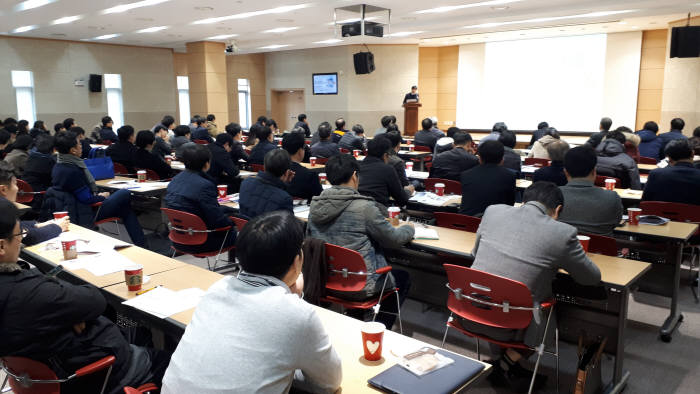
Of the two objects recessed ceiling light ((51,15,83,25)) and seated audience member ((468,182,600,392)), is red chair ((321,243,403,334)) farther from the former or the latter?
recessed ceiling light ((51,15,83,25))

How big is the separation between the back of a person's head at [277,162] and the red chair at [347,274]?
1258 millimetres

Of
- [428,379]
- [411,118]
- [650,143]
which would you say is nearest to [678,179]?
[428,379]

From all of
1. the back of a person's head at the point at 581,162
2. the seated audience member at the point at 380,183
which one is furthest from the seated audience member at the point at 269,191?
the back of a person's head at the point at 581,162

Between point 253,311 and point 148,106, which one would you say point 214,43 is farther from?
point 253,311

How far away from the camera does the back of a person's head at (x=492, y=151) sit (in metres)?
4.43

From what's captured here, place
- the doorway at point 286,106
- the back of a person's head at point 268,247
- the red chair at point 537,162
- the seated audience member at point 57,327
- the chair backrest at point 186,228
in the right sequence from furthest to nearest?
the doorway at point 286,106 → the red chair at point 537,162 → the chair backrest at point 186,228 → the seated audience member at point 57,327 → the back of a person's head at point 268,247

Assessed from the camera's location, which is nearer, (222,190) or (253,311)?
(253,311)

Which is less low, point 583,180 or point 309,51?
point 309,51

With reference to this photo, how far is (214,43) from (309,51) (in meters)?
3.66

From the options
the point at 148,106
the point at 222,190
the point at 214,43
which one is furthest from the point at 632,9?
the point at 148,106

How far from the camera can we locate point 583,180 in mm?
3582

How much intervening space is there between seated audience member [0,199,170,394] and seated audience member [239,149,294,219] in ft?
6.61

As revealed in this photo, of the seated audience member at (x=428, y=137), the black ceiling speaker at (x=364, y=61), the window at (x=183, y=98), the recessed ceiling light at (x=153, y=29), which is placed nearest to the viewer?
the seated audience member at (x=428, y=137)

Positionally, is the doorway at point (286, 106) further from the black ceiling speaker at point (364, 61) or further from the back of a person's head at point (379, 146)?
the back of a person's head at point (379, 146)
